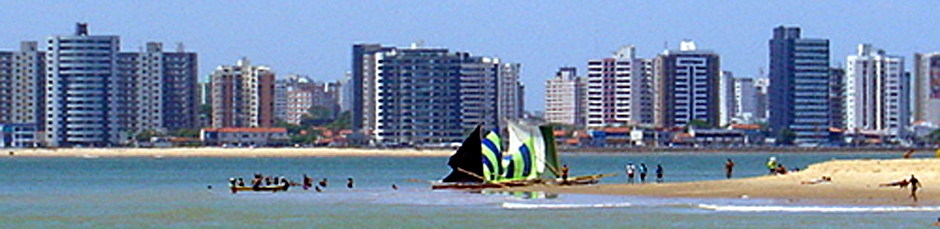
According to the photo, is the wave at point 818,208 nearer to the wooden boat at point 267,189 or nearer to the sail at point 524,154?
the sail at point 524,154

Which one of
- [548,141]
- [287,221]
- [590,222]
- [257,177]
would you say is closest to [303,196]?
[257,177]

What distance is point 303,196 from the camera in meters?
67.9

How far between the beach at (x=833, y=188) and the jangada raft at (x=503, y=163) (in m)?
4.27

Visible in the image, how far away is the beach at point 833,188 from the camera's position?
5466cm

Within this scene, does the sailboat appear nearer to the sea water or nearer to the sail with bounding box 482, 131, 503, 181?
the sail with bounding box 482, 131, 503, 181

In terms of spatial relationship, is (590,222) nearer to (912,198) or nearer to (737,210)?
(737,210)

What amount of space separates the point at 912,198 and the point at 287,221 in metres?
17.4

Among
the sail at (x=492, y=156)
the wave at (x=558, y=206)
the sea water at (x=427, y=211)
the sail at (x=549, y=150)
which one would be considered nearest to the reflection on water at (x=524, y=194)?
the sea water at (x=427, y=211)

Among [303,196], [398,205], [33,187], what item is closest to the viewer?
[398,205]

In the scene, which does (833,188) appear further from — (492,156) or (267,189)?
(267,189)

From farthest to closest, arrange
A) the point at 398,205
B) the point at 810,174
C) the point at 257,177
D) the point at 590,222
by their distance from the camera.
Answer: the point at 257,177, the point at 810,174, the point at 398,205, the point at 590,222

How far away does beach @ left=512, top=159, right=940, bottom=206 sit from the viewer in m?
54.7

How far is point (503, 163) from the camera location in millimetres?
73375

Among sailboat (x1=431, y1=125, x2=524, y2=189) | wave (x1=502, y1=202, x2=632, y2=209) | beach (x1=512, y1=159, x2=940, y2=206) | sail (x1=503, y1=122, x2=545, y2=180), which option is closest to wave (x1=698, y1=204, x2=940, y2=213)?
beach (x1=512, y1=159, x2=940, y2=206)
